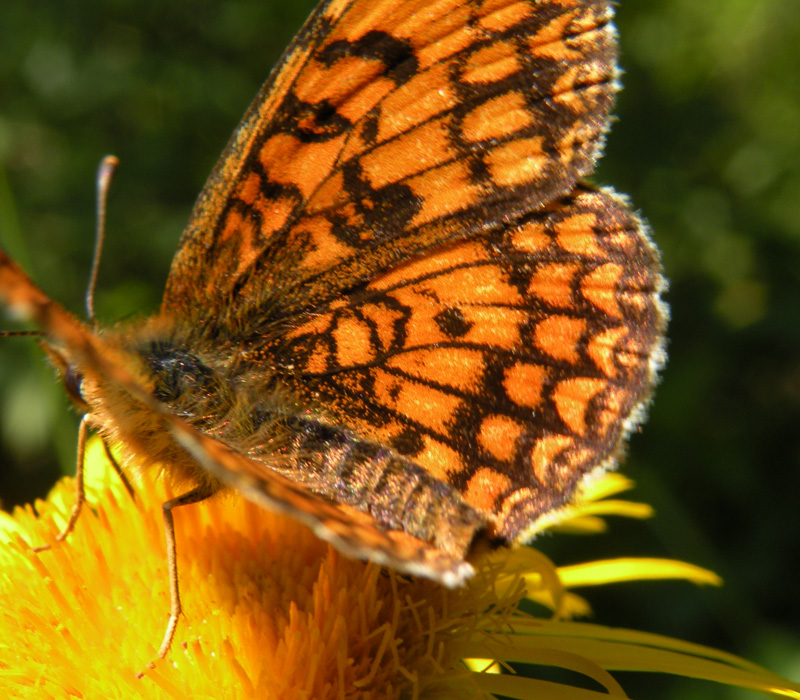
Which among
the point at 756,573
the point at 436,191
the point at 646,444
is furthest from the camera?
the point at 646,444

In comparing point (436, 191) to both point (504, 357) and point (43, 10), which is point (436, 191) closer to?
point (504, 357)

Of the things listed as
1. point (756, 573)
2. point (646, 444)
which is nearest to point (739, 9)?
point (646, 444)

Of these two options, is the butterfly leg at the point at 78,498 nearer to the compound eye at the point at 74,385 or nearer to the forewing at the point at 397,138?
the compound eye at the point at 74,385

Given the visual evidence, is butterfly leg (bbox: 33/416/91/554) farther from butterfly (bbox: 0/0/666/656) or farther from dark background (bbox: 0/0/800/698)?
dark background (bbox: 0/0/800/698)

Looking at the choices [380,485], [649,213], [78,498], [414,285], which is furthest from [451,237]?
[649,213]

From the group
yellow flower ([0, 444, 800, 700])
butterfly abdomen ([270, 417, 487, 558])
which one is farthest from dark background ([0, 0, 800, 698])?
butterfly abdomen ([270, 417, 487, 558])

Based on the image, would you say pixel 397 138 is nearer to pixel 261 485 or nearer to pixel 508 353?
pixel 508 353

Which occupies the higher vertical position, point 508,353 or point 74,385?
point 508,353
